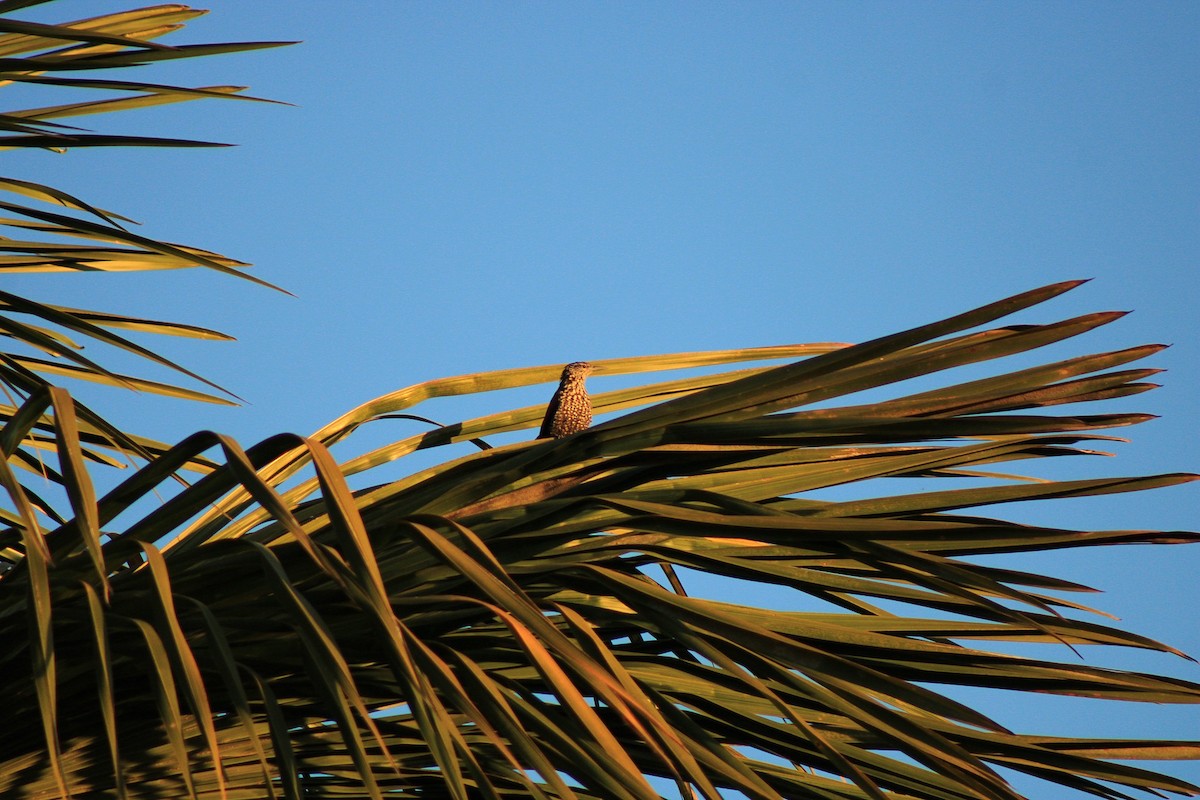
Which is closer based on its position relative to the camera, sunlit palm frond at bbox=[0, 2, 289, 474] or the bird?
sunlit palm frond at bbox=[0, 2, 289, 474]

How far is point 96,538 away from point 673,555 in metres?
0.53

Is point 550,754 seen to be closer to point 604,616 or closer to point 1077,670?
point 604,616

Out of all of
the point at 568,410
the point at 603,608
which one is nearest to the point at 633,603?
the point at 603,608

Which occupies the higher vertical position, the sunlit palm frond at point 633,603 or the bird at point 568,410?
the bird at point 568,410

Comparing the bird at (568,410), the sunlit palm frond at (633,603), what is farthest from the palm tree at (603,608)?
the bird at (568,410)

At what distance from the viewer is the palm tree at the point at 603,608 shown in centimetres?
98

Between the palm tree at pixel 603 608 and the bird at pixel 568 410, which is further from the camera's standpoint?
the bird at pixel 568 410

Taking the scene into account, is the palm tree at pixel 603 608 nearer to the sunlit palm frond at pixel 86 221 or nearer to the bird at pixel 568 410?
the sunlit palm frond at pixel 86 221

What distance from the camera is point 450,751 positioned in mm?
940

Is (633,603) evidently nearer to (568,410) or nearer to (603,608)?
(603,608)

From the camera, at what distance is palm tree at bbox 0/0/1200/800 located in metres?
0.98

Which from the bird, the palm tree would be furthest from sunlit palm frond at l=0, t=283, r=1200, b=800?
the bird

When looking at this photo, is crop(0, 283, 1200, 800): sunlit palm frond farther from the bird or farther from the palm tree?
the bird

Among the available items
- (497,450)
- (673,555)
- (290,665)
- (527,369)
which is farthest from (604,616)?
(527,369)
